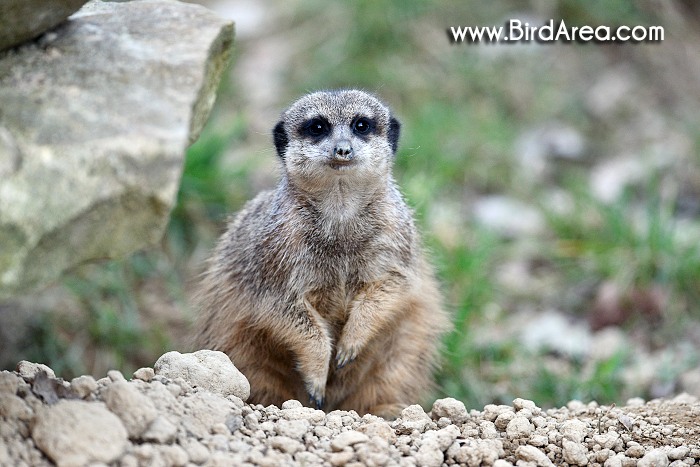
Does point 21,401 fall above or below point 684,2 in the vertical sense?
below

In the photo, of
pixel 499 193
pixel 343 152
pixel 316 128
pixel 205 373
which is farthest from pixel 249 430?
pixel 499 193

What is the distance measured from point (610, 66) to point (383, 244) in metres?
4.77

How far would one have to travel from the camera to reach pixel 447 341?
4699 millimetres

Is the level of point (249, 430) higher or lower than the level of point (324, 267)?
lower

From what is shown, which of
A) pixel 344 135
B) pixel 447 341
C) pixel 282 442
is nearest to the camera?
pixel 282 442

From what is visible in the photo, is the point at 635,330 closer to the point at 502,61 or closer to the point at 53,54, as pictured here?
the point at 502,61

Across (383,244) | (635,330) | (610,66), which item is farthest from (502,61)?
(383,244)

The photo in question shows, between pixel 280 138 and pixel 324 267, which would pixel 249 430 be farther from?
pixel 280 138

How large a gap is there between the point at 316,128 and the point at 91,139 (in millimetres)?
1470

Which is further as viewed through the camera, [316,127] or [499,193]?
Answer: [499,193]

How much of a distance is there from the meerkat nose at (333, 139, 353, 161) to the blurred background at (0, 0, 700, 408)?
94 centimetres

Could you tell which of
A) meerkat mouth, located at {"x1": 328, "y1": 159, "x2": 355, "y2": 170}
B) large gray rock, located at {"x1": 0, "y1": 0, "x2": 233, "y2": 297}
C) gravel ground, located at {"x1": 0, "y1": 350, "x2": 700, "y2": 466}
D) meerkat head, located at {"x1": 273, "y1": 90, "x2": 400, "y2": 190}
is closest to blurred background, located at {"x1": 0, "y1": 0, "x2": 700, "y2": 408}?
meerkat head, located at {"x1": 273, "y1": 90, "x2": 400, "y2": 190}

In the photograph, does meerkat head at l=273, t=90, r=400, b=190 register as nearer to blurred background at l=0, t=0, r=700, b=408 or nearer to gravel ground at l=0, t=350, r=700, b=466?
blurred background at l=0, t=0, r=700, b=408

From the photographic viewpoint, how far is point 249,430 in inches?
106
